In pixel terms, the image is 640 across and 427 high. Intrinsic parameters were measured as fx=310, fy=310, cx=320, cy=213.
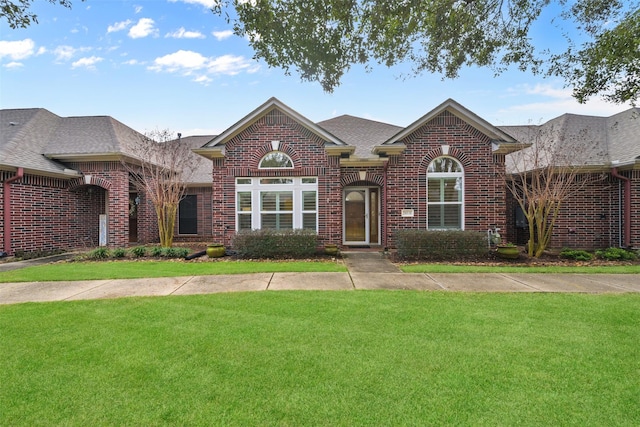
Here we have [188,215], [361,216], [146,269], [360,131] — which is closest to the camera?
[146,269]

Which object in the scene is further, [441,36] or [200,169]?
[200,169]

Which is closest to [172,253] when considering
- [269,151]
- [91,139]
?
[269,151]

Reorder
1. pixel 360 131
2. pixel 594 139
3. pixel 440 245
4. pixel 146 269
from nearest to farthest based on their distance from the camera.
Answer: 1. pixel 146 269
2. pixel 440 245
3. pixel 594 139
4. pixel 360 131

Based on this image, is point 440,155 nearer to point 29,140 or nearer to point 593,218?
point 593,218

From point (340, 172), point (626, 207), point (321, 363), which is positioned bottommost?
point (321, 363)

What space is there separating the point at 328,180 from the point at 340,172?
713 mm

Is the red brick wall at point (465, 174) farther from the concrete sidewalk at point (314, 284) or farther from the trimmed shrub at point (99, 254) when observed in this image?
the trimmed shrub at point (99, 254)

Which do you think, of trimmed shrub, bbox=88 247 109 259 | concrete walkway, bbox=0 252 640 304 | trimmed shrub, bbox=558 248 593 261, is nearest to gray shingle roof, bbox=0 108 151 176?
trimmed shrub, bbox=88 247 109 259

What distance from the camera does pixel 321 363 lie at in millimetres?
3162

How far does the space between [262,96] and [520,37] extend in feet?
26.7

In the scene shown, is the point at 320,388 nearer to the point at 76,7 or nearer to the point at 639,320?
the point at 639,320

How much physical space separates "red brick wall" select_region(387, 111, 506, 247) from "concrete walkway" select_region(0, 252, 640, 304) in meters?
3.63

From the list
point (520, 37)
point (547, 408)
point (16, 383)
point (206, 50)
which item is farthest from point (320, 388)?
point (206, 50)

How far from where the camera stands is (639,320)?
434cm
